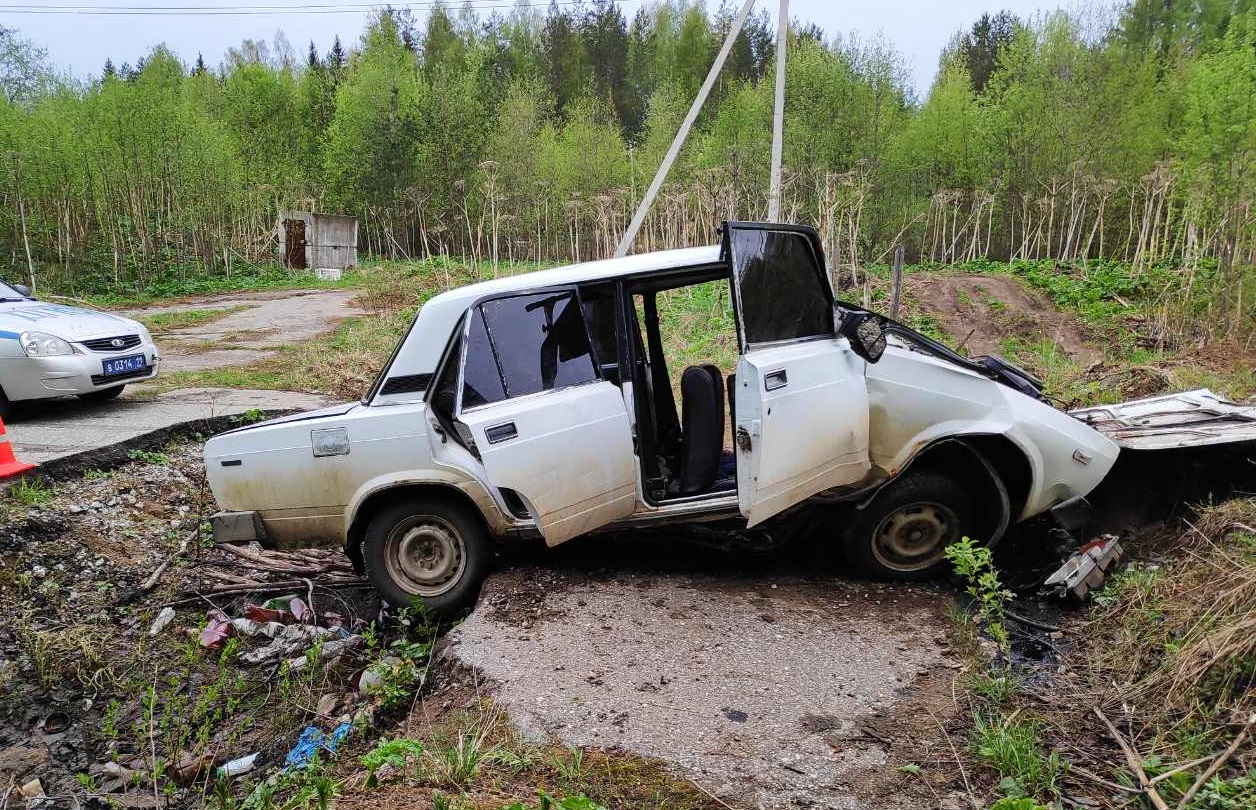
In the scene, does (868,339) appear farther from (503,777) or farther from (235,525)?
(235,525)

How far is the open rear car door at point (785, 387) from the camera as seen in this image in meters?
3.78

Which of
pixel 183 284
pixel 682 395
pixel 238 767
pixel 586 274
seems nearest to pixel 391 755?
pixel 238 767

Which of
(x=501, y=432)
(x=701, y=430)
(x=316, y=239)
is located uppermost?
(x=316, y=239)

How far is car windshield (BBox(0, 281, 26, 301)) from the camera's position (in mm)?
8562

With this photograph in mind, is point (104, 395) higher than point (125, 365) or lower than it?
lower

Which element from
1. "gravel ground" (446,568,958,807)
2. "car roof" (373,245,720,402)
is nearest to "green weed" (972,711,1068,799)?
"gravel ground" (446,568,958,807)

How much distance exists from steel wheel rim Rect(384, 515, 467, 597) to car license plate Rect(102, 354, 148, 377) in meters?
5.52

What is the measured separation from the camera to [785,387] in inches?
150

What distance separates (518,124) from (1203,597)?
30991 mm

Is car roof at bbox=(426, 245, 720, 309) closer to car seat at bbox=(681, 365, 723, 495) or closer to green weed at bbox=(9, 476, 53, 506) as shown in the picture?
car seat at bbox=(681, 365, 723, 495)

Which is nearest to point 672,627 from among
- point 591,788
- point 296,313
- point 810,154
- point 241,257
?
point 591,788

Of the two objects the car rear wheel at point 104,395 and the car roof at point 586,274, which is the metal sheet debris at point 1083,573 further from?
the car rear wheel at point 104,395

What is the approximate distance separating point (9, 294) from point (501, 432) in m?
7.80

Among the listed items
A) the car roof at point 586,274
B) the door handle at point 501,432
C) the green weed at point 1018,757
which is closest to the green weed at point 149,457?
the car roof at point 586,274
